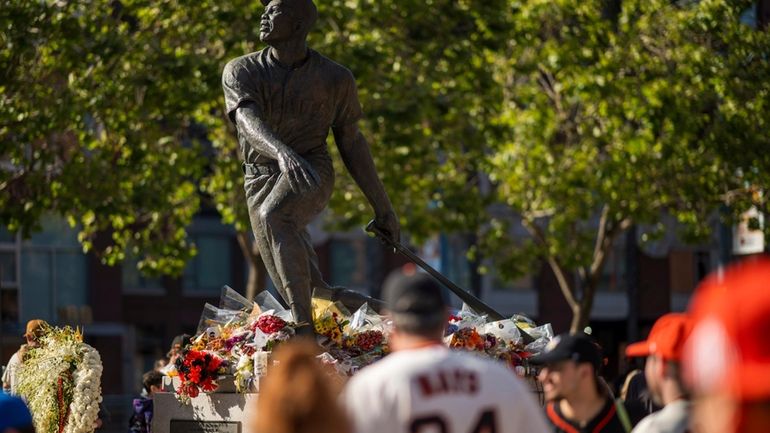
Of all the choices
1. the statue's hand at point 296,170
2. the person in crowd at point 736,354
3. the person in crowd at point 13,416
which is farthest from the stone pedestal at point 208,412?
the person in crowd at point 736,354

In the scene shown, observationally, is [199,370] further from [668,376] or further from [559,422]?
[668,376]

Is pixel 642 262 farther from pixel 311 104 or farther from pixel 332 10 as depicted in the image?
pixel 311 104

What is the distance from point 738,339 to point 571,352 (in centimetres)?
342

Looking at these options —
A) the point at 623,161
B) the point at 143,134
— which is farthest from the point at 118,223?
the point at 623,161

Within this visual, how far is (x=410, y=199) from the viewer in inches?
1254

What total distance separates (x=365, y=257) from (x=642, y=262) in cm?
1012

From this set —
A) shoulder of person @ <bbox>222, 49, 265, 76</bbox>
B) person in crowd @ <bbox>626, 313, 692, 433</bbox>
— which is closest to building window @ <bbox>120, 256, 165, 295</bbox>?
shoulder of person @ <bbox>222, 49, 265, 76</bbox>

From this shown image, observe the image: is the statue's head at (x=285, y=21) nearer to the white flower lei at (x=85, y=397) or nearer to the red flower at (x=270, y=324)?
the red flower at (x=270, y=324)

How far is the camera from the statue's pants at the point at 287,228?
38.3 feet

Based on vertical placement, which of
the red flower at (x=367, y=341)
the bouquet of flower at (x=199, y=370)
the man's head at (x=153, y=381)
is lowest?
the man's head at (x=153, y=381)

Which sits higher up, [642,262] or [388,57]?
[388,57]

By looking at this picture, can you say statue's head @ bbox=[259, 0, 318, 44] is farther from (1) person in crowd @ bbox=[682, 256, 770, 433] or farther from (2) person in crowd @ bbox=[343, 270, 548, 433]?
(1) person in crowd @ bbox=[682, 256, 770, 433]

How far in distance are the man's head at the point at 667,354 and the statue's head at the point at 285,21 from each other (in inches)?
232

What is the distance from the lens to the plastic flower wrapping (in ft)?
37.2
